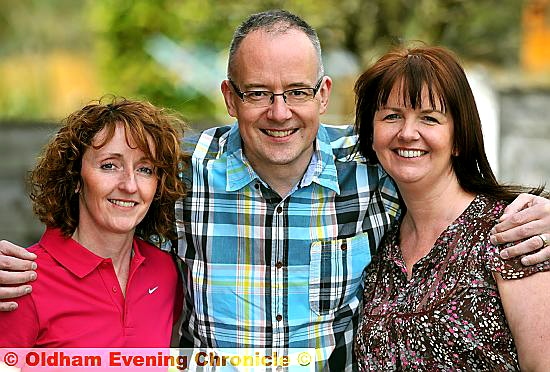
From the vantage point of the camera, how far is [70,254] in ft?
8.62

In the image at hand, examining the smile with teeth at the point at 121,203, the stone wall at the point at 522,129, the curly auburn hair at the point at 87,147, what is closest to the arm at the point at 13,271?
the curly auburn hair at the point at 87,147

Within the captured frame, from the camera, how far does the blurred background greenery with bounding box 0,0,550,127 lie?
24.1ft

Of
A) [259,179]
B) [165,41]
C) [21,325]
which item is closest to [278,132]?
[259,179]

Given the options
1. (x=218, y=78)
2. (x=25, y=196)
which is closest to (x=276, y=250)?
(x=25, y=196)

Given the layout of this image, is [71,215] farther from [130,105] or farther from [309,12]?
[309,12]

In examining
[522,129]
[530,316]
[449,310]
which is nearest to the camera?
[530,316]

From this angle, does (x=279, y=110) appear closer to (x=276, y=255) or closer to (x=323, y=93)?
(x=323, y=93)

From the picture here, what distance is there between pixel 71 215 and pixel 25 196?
425 cm

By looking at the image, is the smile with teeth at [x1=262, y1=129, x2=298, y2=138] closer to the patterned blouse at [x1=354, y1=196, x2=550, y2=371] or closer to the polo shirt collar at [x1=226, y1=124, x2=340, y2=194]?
the polo shirt collar at [x1=226, y1=124, x2=340, y2=194]

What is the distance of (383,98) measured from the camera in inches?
108

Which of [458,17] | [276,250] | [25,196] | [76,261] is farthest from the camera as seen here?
[458,17]

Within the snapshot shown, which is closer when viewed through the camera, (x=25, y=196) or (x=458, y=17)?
(x=25, y=196)

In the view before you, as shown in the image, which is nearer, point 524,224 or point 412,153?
point 524,224

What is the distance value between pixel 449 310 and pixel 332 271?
52 cm
